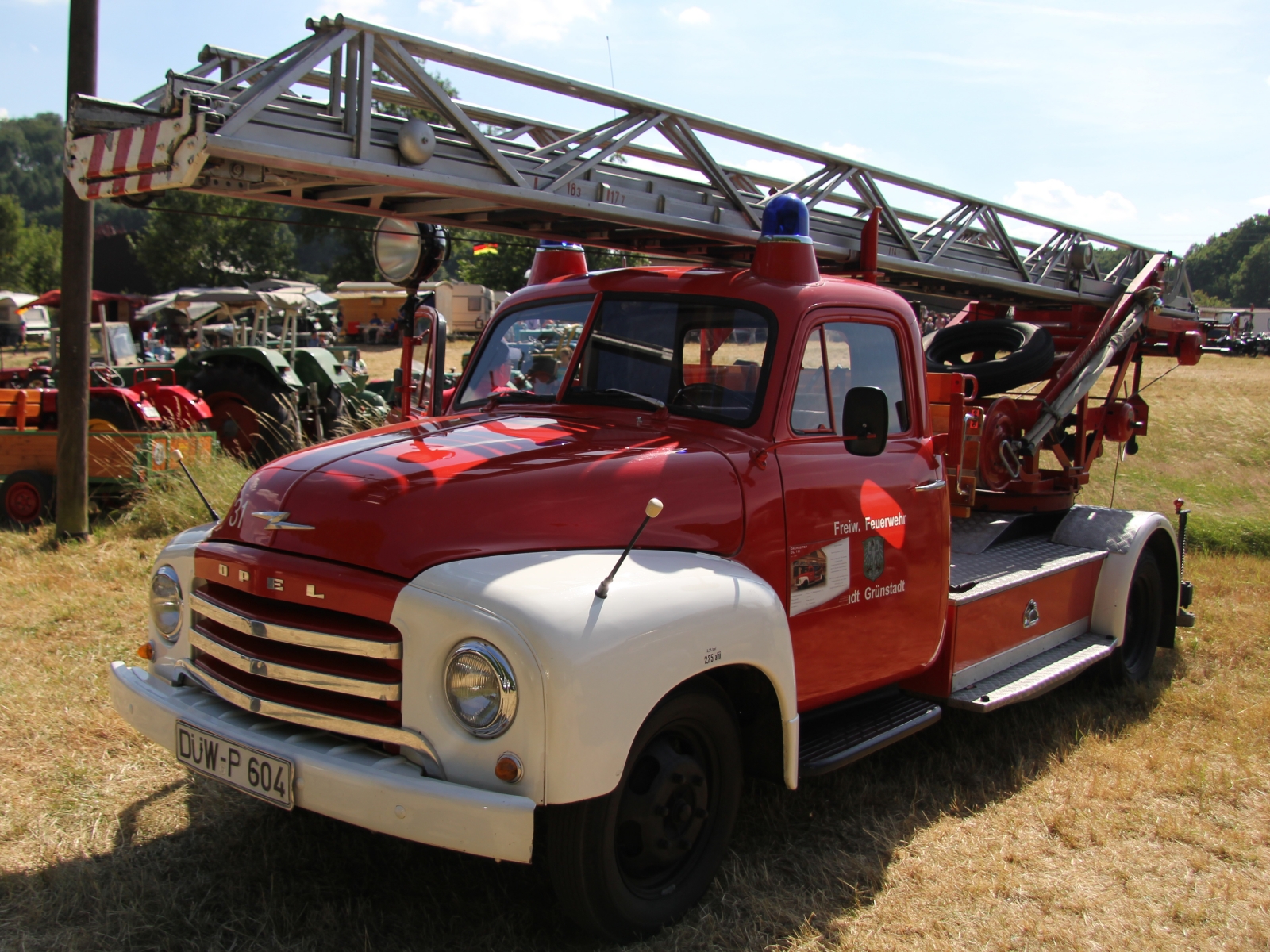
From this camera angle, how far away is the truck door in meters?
3.67

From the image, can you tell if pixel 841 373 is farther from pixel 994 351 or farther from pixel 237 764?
pixel 994 351

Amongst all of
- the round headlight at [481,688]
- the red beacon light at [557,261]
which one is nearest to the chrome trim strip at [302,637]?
the round headlight at [481,688]

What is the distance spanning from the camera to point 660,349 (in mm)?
3941

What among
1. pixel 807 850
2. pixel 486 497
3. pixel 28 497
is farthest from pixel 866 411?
pixel 28 497

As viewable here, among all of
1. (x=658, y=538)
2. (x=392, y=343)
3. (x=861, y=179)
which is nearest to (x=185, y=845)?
(x=658, y=538)

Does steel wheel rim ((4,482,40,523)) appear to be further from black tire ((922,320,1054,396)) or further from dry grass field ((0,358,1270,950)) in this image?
A: black tire ((922,320,1054,396))

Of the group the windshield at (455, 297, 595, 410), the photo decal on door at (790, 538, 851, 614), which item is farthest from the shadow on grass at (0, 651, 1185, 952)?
the windshield at (455, 297, 595, 410)

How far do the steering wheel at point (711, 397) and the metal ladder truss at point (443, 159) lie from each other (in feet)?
2.86

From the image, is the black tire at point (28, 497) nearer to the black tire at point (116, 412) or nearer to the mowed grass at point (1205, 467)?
the black tire at point (116, 412)

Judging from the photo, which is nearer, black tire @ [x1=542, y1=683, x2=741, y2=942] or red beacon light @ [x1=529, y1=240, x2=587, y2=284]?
black tire @ [x1=542, y1=683, x2=741, y2=942]

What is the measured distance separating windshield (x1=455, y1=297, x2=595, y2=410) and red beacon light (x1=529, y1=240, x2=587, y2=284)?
16.8 inches

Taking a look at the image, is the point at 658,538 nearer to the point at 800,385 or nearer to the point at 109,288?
→ the point at 800,385

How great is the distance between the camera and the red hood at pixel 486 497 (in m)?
2.94

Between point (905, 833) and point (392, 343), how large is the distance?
37.9 meters
